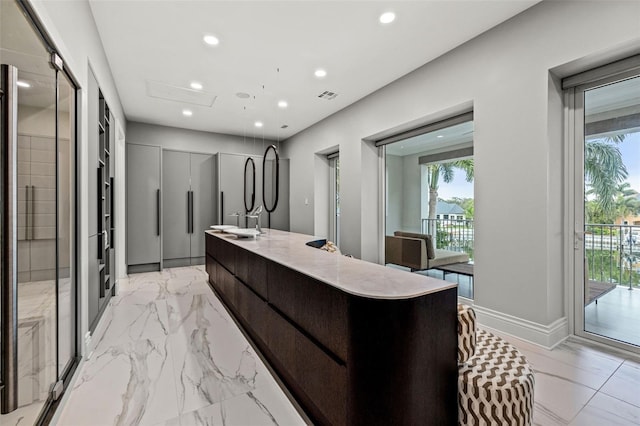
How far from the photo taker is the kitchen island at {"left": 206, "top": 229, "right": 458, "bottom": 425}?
1.18 m

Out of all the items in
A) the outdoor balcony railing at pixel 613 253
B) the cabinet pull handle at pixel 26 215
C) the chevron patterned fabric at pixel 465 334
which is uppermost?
the cabinet pull handle at pixel 26 215

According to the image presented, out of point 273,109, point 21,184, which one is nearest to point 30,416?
point 21,184

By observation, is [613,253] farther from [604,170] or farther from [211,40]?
[211,40]

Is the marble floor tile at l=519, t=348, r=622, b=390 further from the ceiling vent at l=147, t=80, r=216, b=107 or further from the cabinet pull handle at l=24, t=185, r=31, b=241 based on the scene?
the ceiling vent at l=147, t=80, r=216, b=107

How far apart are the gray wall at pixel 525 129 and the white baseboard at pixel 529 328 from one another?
1cm

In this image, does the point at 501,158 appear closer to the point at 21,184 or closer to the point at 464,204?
the point at 464,204

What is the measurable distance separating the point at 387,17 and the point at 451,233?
2495mm

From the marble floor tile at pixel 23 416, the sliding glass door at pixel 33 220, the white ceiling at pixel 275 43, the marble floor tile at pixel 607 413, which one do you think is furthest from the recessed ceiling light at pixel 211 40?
the marble floor tile at pixel 607 413

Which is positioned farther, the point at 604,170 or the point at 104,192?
the point at 104,192

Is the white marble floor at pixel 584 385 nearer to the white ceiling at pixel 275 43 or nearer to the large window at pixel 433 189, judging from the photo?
the large window at pixel 433 189

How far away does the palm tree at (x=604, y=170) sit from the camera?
2322 mm

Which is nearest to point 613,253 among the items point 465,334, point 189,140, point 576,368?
point 576,368

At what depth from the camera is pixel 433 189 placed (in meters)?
3.83

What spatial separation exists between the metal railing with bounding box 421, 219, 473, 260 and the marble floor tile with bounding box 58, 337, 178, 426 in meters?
3.19
